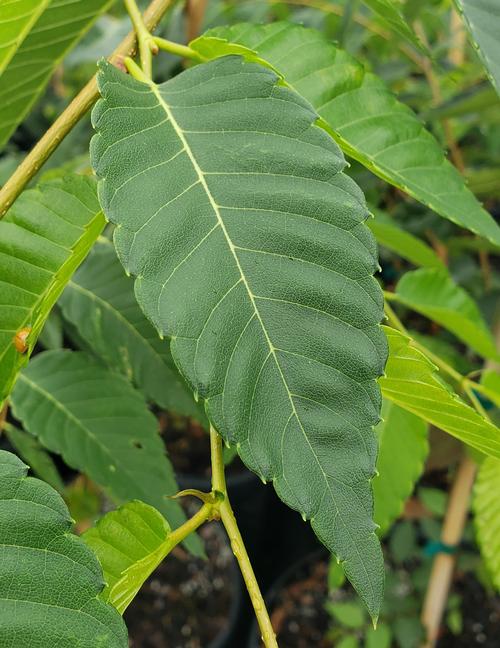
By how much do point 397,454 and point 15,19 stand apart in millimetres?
539

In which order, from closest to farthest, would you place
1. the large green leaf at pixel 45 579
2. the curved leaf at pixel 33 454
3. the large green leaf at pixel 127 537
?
the large green leaf at pixel 45 579 < the large green leaf at pixel 127 537 < the curved leaf at pixel 33 454

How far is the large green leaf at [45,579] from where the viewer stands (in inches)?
13.5

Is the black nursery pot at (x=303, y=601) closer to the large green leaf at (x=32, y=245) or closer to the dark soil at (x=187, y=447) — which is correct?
the dark soil at (x=187, y=447)

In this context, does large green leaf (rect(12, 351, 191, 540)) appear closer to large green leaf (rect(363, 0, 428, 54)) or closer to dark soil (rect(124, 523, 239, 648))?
large green leaf (rect(363, 0, 428, 54))

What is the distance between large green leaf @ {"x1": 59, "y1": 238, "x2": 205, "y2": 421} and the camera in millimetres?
753

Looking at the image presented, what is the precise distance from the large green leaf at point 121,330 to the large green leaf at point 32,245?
0.23m

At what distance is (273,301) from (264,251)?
32 millimetres

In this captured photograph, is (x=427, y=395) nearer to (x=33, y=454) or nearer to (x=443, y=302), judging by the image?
(x=443, y=302)

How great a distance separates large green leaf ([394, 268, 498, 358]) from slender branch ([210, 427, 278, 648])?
1.15 ft

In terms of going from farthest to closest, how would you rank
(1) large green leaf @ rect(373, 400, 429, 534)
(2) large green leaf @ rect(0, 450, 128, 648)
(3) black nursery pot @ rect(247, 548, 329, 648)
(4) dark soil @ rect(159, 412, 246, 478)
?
(4) dark soil @ rect(159, 412, 246, 478)
(3) black nursery pot @ rect(247, 548, 329, 648)
(1) large green leaf @ rect(373, 400, 429, 534)
(2) large green leaf @ rect(0, 450, 128, 648)

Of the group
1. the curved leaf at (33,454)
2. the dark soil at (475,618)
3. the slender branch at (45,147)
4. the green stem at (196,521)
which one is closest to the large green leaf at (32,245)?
the slender branch at (45,147)

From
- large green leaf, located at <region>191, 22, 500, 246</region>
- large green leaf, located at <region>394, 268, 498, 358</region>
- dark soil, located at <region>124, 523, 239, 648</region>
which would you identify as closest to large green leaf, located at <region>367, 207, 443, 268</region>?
large green leaf, located at <region>394, 268, 498, 358</region>

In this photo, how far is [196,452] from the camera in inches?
64.4

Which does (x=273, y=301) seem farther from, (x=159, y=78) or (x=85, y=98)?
(x=159, y=78)
